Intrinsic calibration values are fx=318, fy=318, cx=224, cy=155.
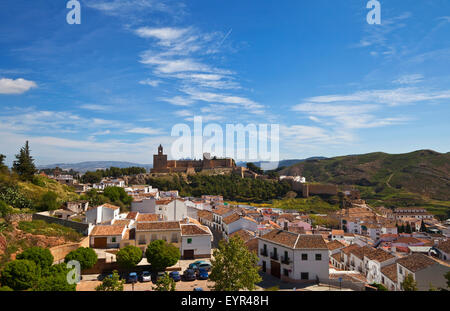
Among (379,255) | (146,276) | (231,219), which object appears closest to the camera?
(146,276)

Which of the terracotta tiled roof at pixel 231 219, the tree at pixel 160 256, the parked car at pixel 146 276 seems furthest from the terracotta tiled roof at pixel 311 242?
the terracotta tiled roof at pixel 231 219

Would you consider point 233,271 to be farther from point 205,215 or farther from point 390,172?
point 390,172

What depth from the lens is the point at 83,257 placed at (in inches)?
636

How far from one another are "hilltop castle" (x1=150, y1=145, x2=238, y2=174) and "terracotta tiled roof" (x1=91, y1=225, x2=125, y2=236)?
186 feet

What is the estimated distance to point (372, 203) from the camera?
236 feet

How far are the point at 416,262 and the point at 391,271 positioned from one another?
2398 mm

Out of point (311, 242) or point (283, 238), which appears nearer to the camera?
point (311, 242)

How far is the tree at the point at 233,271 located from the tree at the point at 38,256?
774cm

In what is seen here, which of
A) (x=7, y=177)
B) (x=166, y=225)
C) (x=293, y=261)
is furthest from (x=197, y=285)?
(x=7, y=177)

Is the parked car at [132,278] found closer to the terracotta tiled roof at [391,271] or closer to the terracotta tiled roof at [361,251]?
the terracotta tiled roof at [391,271]

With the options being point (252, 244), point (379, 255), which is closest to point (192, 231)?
point (252, 244)

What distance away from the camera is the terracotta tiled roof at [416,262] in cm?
1686

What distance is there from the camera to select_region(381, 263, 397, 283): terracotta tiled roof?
18.8 metres
